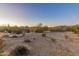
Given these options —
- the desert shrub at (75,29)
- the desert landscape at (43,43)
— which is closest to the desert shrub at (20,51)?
the desert landscape at (43,43)

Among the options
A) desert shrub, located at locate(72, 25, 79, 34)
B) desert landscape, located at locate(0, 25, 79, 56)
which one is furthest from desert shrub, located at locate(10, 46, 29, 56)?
desert shrub, located at locate(72, 25, 79, 34)

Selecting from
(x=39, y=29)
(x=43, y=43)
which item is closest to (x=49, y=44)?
(x=43, y=43)

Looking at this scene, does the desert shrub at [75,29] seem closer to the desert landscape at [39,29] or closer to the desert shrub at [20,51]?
the desert landscape at [39,29]

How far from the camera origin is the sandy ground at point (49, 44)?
1.24 meters

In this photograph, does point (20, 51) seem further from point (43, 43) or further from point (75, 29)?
point (75, 29)

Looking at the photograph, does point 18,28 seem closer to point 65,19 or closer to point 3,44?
point 3,44

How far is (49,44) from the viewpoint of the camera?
4.11 feet

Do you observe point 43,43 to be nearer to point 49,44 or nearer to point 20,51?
point 49,44

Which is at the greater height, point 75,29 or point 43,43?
point 75,29

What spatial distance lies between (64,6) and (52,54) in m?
0.49

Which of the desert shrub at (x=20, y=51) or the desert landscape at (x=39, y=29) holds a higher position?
the desert landscape at (x=39, y=29)

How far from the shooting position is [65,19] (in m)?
1.26

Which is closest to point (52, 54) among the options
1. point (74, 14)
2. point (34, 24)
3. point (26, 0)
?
point (34, 24)

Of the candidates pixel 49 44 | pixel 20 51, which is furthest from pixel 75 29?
pixel 20 51
